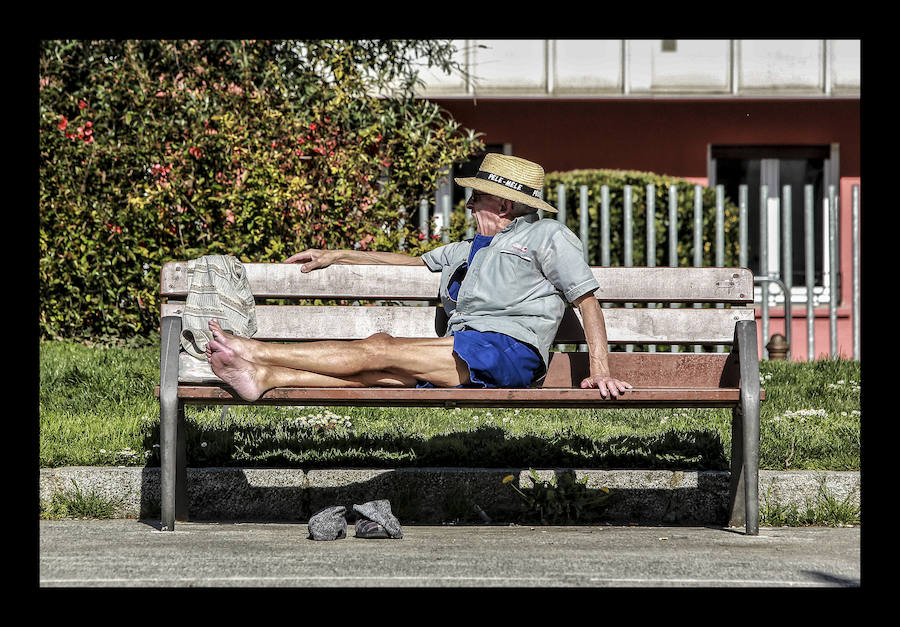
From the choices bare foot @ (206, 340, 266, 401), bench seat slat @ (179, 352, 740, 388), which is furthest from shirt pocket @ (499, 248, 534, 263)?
bare foot @ (206, 340, 266, 401)

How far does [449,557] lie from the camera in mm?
4062

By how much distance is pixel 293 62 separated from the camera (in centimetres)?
1039

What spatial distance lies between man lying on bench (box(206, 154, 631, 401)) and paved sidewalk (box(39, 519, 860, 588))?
567mm

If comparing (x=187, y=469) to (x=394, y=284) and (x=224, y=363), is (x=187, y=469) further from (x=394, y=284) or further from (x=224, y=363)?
(x=394, y=284)

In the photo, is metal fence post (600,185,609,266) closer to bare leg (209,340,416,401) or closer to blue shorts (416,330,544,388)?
blue shorts (416,330,544,388)

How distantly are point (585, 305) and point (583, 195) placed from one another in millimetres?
5203

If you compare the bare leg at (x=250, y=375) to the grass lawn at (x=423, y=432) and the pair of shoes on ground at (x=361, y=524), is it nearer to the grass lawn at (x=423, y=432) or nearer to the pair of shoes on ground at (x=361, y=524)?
the pair of shoes on ground at (x=361, y=524)

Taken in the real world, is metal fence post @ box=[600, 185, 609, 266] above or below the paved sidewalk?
above

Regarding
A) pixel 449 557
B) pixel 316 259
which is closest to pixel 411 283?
pixel 316 259

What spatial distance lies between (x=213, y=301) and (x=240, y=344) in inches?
11.0

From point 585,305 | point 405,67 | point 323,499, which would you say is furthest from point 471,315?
point 405,67

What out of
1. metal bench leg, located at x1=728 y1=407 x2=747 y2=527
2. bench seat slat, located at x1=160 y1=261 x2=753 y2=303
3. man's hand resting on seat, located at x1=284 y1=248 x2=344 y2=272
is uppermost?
man's hand resting on seat, located at x1=284 y1=248 x2=344 y2=272

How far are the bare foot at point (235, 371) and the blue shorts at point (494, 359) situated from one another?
73 centimetres

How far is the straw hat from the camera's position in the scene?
5.26 metres
